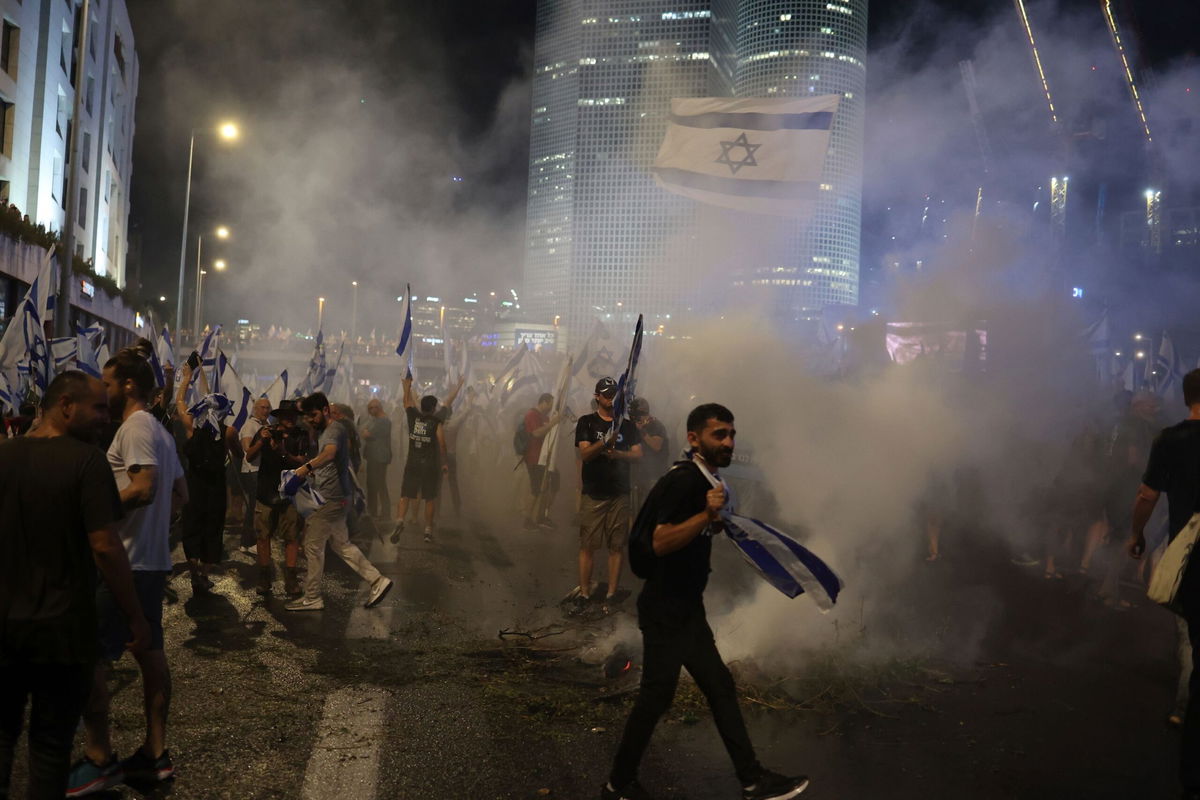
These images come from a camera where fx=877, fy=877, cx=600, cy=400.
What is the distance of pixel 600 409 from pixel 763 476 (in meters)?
2.57

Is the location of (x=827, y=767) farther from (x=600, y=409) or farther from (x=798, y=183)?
(x=798, y=183)

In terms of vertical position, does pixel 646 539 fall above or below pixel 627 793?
above

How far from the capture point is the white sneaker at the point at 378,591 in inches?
235

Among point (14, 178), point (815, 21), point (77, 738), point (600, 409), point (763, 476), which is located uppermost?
point (815, 21)

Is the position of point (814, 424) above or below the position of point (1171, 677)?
above

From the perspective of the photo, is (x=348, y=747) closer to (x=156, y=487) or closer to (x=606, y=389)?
(x=156, y=487)

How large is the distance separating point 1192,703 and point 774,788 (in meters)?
1.67

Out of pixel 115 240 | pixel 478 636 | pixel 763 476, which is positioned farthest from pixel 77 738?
pixel 115 240

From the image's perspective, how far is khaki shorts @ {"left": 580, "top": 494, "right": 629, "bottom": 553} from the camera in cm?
629

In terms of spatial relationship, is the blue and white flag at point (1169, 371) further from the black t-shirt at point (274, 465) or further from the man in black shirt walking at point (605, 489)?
the black t-shirt at point (274, 465)

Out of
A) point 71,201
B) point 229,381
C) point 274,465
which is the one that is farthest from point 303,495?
point 71,201

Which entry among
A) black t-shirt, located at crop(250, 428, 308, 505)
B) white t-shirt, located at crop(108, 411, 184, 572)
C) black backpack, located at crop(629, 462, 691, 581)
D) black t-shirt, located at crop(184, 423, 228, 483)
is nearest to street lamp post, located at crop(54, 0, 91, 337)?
black t-shirt, located at crop(184, 423, 228, 483)

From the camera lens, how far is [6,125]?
65.2 ft

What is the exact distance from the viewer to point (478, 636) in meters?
5.33
